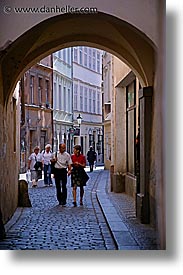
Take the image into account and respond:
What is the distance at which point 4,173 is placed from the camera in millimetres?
9516

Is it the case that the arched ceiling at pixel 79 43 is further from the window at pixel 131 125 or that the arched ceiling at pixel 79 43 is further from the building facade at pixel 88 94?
the building facade at pixel 88 94

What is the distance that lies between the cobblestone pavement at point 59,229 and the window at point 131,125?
134 centimetres

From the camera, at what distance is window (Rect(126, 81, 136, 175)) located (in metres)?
14.5

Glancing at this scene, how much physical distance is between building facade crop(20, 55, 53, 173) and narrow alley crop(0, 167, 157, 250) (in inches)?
471

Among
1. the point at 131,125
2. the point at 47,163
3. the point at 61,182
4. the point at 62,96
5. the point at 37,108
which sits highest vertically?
the point at 62,96

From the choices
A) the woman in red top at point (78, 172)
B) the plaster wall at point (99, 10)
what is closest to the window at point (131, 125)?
the woman in red top at point (78, 172)

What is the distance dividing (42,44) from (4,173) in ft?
8.13

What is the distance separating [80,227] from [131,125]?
5444 mm

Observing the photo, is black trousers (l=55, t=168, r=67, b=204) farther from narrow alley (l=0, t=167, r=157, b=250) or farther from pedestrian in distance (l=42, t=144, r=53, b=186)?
pedestrian in distance (l=42, t=144, r=53, b=186)

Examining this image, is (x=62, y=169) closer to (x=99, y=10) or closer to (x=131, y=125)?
(x=131, y=125)

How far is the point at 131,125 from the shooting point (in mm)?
15031

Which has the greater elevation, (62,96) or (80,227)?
(62,96)

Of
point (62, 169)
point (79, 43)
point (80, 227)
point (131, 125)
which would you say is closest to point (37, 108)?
point (131, 125)

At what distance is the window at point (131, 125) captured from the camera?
570 inches
